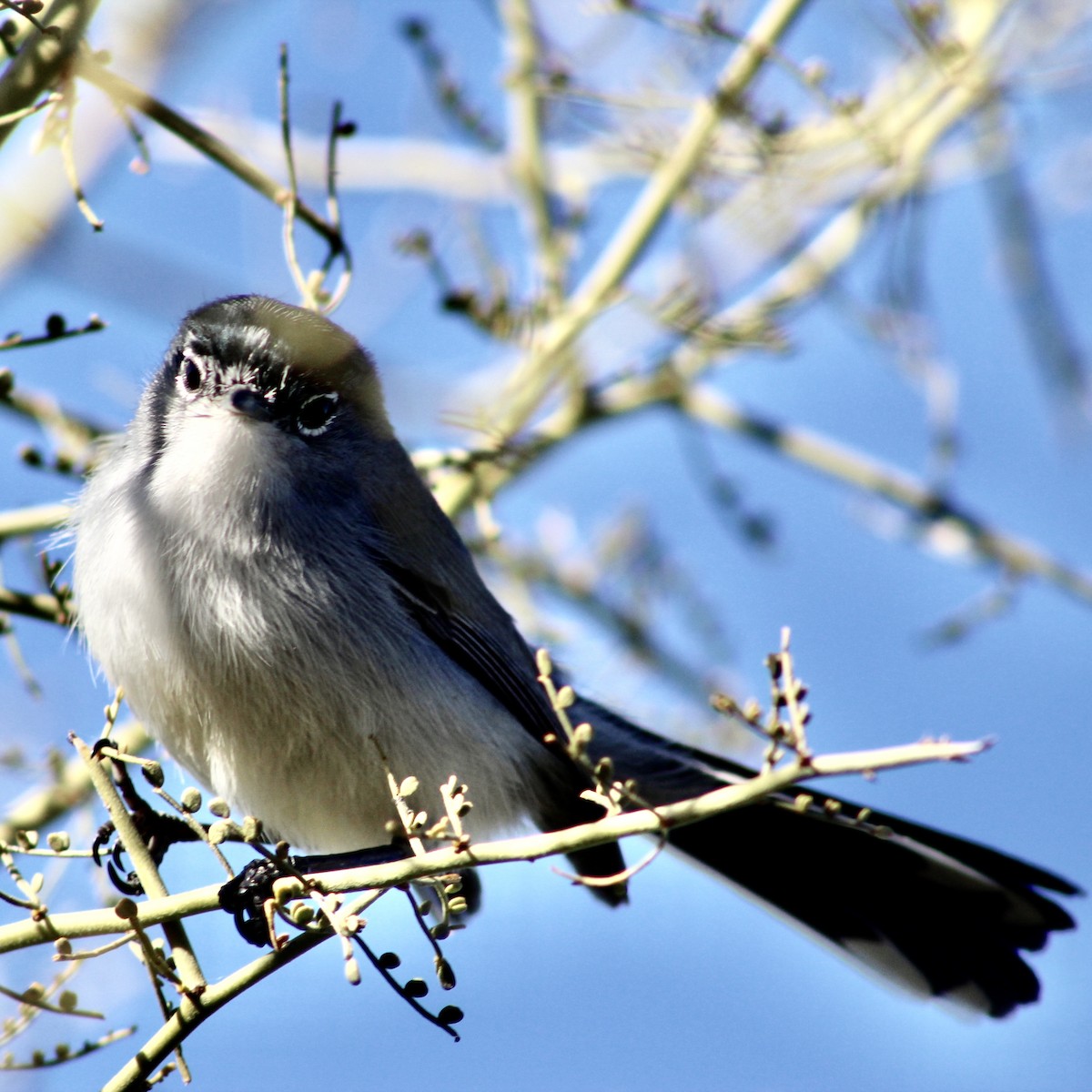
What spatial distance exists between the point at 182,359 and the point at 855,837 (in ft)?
7.94

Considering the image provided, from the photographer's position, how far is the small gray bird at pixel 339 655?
3209 mm

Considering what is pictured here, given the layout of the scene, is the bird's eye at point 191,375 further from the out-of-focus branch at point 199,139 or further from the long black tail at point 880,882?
the long black tail at point 880,882

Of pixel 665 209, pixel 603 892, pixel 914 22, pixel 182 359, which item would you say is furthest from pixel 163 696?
pixel 914 22

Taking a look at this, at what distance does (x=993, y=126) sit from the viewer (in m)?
5.19

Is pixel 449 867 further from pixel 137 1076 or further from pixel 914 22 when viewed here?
pixel 914 22

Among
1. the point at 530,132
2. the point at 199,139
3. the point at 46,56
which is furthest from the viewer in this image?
the point at 530,132

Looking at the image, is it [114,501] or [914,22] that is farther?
[914,22]

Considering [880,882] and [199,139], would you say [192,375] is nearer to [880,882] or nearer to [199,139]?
[199,139]

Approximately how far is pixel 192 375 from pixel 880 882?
2514mm

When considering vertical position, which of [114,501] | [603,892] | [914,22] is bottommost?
[603,892]

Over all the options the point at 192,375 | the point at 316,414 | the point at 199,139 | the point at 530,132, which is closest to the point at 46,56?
the point at 199,139

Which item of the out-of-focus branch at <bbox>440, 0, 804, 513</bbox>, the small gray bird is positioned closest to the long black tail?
the small gray bird

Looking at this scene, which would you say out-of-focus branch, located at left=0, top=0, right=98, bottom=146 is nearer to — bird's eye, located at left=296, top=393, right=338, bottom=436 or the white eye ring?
the white eye ring

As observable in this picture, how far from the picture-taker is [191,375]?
3516 millimetres
